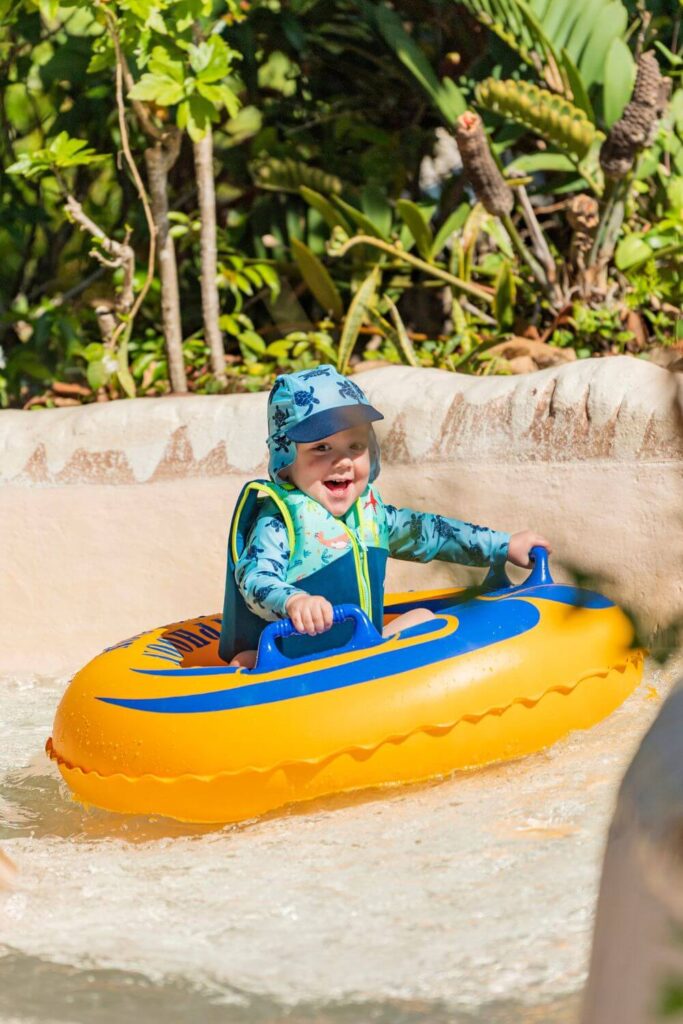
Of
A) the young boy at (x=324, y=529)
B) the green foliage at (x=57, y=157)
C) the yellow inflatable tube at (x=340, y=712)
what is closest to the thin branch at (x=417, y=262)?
the green foliage at (x=57, y=157)

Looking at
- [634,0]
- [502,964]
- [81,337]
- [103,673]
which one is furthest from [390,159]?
[502,964]

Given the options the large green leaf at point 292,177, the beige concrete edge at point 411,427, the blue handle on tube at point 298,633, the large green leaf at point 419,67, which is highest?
the large green leaf at point 419,67

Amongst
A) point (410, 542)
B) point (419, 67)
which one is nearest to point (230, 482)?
point (410, 542)

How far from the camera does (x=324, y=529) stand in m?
3.25

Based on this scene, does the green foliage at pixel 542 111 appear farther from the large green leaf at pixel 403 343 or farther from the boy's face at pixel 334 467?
the boy's face at pixel 334 467

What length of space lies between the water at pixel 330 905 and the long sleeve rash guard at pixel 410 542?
22.6 inches

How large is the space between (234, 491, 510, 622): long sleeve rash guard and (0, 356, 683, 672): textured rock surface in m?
0.52

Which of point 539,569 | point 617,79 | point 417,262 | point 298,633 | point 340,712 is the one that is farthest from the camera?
Answer: point 417,262

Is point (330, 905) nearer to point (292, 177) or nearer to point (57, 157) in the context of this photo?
point (57, 157)

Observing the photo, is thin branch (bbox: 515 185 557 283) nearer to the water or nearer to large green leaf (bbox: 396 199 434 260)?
large green leaf (bbox: 396 199 434 260)

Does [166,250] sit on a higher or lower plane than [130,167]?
lower

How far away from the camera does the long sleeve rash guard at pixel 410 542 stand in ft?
10.4

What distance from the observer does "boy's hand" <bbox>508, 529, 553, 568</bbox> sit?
3404mm

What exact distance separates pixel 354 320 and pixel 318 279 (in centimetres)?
45
